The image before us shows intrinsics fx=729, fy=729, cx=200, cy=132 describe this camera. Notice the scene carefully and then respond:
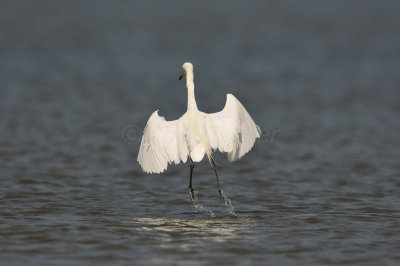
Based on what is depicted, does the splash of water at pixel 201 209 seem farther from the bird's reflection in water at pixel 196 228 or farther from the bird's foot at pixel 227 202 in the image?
the bird's reflection in water at pixel 196 228

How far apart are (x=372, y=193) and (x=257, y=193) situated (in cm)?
181

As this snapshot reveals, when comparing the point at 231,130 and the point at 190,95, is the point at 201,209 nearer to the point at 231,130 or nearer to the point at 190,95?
the point at 231,130

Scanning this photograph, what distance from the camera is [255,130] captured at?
34.0 feet

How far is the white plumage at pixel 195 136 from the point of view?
32.6 ft

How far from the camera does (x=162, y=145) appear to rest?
33.0ft

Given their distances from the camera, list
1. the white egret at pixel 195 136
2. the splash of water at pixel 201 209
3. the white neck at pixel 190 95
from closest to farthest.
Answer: the white egret at pixel 195 136 → the white neck at pixel 190 95 → the splash of water at pixel 201 209

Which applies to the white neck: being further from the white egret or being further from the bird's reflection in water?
the bird's reflection in water

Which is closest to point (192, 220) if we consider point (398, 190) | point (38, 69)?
point (398, 190)

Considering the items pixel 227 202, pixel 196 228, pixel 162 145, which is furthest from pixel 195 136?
pixel 227 202

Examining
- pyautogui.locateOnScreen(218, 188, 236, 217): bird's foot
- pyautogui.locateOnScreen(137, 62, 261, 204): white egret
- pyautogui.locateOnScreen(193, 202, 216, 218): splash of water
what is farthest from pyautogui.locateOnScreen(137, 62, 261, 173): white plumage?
Result: pyautogui.locateOnScreen(193, 202, 216, 218): splash of water

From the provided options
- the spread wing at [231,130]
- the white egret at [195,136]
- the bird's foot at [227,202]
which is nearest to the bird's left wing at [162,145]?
the white egret at [195,136]

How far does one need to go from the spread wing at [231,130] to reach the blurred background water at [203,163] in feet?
3.17

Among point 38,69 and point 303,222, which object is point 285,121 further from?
Answer: point 38,69

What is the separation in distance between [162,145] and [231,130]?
975 millimetres
